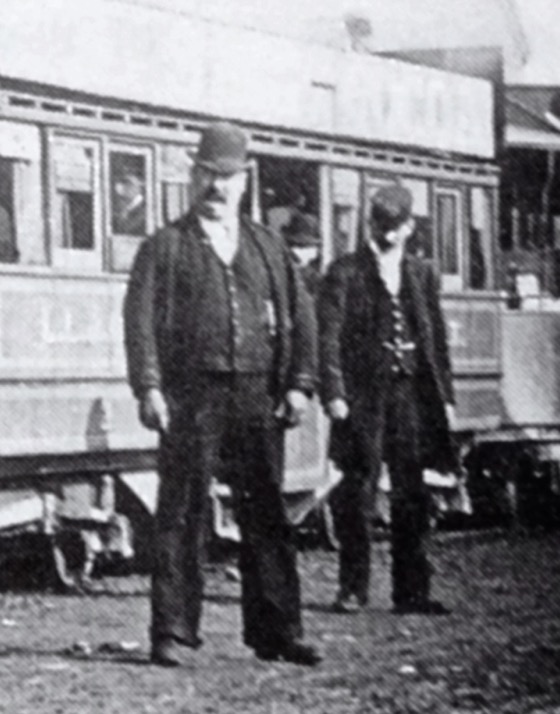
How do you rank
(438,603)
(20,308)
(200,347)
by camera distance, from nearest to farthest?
(200,347) < (438,603) < (20,308)

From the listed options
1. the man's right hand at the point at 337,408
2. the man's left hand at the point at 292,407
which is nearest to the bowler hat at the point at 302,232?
the man's right hand at the point at 337,408

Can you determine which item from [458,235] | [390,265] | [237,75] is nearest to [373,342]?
[390,265]

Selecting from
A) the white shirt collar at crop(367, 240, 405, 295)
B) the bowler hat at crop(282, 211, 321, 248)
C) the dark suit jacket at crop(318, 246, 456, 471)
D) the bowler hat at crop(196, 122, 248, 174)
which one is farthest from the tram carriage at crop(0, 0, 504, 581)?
the bowler hat at crop(196, 122, 248, 174)

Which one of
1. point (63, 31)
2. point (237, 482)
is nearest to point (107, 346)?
point (63, 31)

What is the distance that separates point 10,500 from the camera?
11.2 m

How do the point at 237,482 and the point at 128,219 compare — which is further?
the point at 128,219

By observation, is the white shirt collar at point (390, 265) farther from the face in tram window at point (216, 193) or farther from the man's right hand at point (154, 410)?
the man's right hand at point (154, 410)

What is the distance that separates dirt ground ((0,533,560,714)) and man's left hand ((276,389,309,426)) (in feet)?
2.61

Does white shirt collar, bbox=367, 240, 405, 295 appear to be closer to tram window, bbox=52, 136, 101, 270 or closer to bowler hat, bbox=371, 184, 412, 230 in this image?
bowler hat, bbox=371, 184, 412, 230

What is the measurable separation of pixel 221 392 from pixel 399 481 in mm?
1964

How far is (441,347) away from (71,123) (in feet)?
7.28

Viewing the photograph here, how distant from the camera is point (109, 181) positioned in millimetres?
11758

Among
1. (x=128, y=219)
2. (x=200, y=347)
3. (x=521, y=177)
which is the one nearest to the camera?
(x=200, y=347)

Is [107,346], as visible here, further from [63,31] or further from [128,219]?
[63,31]
